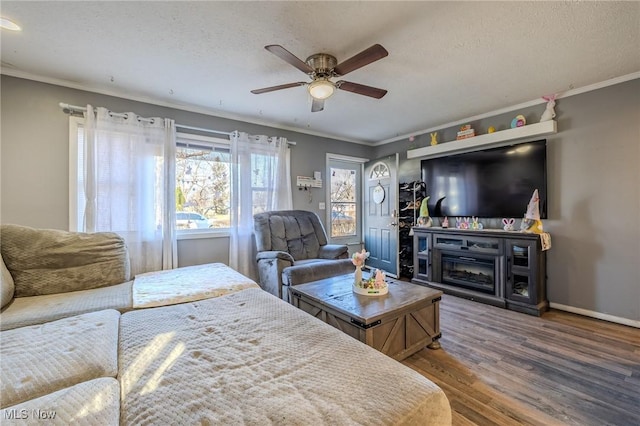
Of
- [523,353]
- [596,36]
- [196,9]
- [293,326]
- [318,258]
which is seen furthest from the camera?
[318,258]

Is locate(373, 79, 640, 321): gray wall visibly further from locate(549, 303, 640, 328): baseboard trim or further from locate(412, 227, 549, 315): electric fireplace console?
locate(412, 227, 549, 315): electric fireplace console

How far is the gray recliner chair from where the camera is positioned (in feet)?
9.23

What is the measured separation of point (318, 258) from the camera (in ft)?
11.5

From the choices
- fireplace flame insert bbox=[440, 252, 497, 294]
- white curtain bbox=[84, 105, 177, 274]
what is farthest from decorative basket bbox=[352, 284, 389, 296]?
white curtain bbox=[84, 105, 177, 274]

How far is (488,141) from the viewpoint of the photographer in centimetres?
338

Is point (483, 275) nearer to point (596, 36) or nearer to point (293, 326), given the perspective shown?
point (596, 36)

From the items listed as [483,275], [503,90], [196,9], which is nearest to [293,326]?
[196,9]

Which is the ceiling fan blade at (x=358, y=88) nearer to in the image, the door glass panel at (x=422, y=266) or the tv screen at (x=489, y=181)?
the tv screen at (x=489, y=181)

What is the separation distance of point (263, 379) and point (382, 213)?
3.91m

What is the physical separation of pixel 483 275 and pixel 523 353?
4.48 ft

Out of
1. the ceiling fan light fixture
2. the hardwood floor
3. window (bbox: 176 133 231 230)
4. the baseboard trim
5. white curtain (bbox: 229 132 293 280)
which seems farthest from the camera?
white curtain (bbox: 229 132 293 280)

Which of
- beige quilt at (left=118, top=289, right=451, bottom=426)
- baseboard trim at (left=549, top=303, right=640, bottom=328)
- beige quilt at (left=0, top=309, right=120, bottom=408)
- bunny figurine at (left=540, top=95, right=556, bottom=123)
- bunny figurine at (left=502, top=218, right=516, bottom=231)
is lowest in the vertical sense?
baseboard trim at (left=549, top=303, right=640, bottom=328)

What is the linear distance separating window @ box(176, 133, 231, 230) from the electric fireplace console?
2.80m

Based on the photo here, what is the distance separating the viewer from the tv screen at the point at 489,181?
301 centimetres
